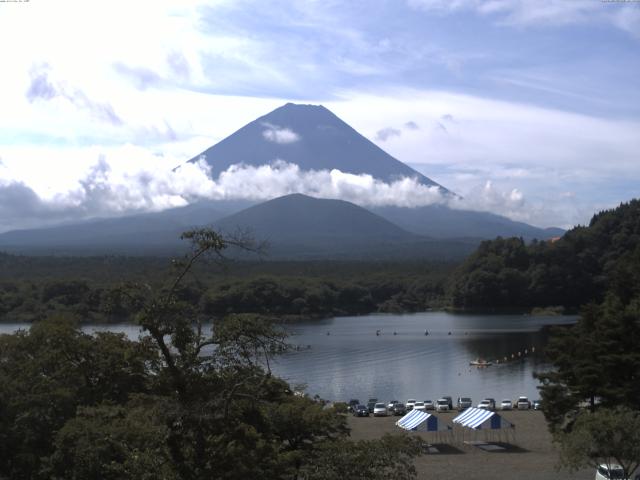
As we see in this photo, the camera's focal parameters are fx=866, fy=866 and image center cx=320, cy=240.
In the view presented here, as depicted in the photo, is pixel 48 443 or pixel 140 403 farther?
pixel 48 443

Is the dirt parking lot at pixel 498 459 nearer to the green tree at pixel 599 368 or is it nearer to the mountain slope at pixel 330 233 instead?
the green tree at pixel 599 368

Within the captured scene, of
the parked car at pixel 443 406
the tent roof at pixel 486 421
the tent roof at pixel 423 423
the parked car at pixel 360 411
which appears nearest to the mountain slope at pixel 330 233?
the parked car at pixel 443 406

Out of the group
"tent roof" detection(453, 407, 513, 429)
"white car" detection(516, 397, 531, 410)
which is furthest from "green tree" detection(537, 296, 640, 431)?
"white car" detection(516, 397, 531, 410)

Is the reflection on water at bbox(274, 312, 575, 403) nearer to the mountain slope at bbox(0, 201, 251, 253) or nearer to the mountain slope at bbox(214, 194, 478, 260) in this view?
the mountain slope at bbox(214, 194, 478, 260)

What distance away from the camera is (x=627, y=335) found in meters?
13.5

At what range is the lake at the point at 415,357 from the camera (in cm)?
2583

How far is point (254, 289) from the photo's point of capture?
4912 cm

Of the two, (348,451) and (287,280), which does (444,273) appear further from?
(348,451)

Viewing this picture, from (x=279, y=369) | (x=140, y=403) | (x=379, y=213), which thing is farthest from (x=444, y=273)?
(x=379, y=213)

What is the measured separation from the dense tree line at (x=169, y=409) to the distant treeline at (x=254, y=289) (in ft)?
92.5

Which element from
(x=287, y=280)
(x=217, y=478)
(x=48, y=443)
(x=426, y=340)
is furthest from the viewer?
(x=287, y=280)

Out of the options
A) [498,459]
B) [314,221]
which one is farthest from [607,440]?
[314,221]

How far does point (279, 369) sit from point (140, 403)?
2351 cm

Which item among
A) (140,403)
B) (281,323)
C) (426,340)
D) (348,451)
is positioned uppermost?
(281,323)
